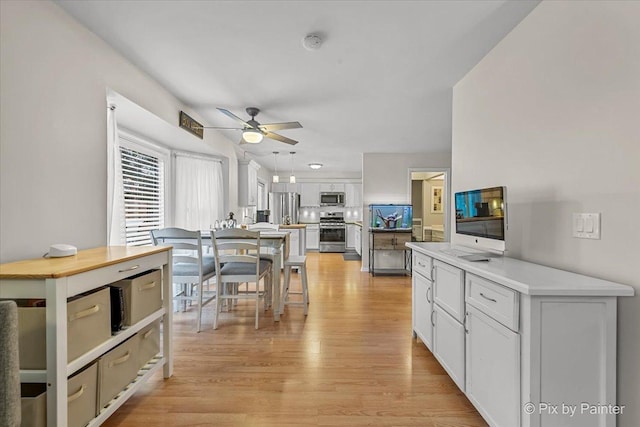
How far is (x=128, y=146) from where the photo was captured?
3488 millimetres

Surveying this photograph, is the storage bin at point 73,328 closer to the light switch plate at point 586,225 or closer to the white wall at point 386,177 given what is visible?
the light switch plate at point 586,225

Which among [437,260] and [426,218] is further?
[426,218]

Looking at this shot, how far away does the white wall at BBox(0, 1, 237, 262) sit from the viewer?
5.24 feet

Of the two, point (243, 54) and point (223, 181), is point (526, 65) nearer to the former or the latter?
point (243, 54)

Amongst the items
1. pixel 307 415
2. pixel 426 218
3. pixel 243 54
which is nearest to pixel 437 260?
pixel 307 415

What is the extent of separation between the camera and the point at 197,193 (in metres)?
4.63

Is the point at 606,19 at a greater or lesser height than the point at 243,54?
lesser

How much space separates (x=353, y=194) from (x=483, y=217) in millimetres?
7144

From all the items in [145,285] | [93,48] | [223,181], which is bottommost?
[145,285]

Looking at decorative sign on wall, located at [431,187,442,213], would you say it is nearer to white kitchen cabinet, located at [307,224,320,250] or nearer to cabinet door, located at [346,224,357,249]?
cabinet door, located at [346,224,357,249]

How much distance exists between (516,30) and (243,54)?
1919mm

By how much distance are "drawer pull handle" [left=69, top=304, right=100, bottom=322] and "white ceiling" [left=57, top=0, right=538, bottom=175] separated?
1.73 metres

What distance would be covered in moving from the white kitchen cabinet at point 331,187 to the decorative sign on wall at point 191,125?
5.52 meters

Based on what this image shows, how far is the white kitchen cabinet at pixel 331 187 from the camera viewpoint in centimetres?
923
